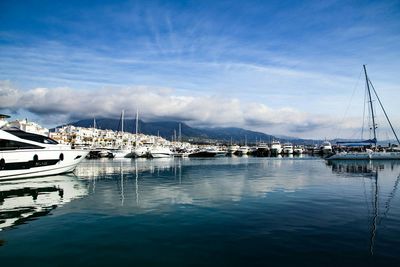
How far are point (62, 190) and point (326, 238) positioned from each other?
20902 millimetres

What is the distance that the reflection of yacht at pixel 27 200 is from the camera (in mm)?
15594

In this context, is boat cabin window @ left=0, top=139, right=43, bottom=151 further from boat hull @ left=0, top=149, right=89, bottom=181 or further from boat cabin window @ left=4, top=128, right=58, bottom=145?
boat cabin window @ left=4, top=128, right=58, bottom=145

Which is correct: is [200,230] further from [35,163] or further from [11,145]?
[35,163]

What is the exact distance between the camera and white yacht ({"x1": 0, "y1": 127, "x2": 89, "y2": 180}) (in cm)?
2992

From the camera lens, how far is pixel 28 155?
31.8 meters

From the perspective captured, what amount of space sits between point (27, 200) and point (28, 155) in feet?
43.5

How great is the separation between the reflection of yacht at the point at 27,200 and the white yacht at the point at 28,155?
2.15 meters

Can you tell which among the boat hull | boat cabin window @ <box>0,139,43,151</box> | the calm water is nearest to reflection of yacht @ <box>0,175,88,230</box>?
the calm water

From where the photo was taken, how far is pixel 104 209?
17484 millimetres

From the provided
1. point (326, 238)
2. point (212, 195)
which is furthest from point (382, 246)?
point (212, 195)

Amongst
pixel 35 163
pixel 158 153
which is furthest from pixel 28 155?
pixel 158 153

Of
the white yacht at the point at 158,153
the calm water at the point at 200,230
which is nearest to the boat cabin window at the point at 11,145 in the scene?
the calm water at the point at 200,230

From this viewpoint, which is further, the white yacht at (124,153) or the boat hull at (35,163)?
the white yacht at (124,153)

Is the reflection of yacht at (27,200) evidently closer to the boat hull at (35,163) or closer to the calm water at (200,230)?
the calm water at (200,230)
